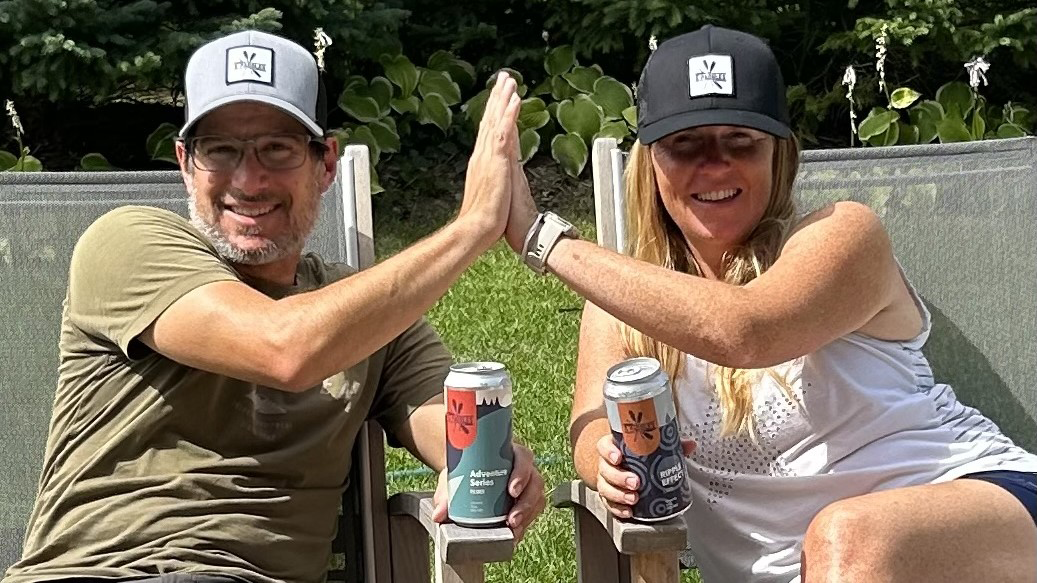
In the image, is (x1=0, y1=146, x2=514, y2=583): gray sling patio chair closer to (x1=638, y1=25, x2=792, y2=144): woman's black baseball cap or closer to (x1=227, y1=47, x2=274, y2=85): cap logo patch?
(x1=227, y1=47, x2=274, y2=85): cap logo patch

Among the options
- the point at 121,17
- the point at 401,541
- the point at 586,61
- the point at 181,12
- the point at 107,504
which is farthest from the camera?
the point at 586,61

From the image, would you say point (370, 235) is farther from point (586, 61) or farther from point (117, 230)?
point (586, 61)

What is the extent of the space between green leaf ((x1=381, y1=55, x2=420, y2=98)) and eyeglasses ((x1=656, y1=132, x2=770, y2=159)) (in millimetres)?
4943

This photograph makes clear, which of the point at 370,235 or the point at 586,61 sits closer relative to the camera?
the point at 370,235

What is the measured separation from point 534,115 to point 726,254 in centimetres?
491

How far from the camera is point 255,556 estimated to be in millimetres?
2855

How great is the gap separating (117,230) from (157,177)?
2.20 ft

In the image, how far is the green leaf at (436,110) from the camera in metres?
7.81

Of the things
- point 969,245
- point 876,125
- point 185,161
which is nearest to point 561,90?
point 876,125

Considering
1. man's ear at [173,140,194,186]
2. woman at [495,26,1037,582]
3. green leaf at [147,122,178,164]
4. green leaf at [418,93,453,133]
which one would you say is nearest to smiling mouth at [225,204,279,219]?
man's ear at [173,140,194,186]

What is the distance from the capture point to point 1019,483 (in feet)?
9.10

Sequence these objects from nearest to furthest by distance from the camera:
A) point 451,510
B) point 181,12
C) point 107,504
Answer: point 451,510 < point 107,504 < point 181,12

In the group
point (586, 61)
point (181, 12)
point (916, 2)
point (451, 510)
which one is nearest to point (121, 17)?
point (181, 12)

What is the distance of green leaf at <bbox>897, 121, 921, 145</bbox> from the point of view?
713 centimetres
